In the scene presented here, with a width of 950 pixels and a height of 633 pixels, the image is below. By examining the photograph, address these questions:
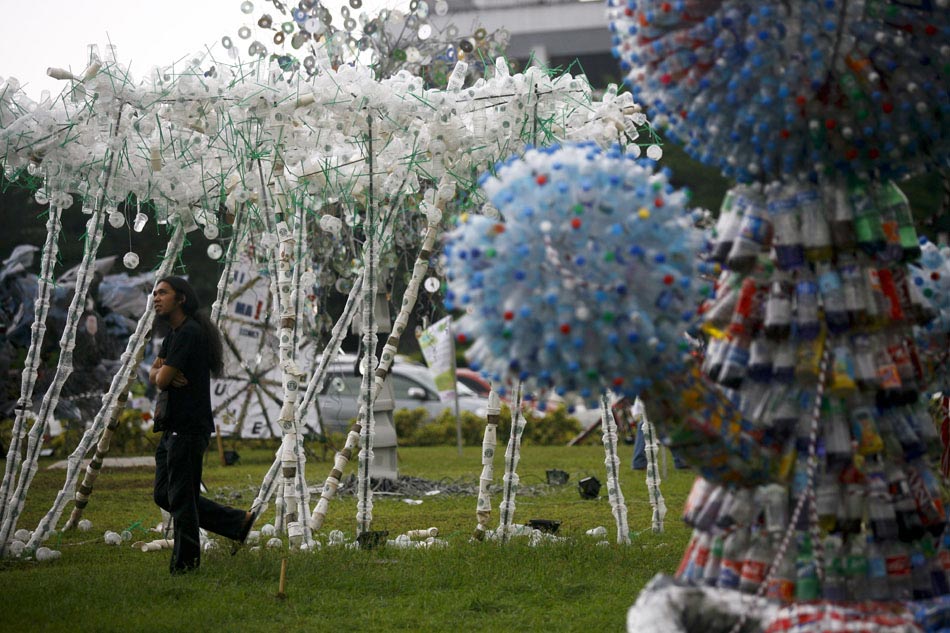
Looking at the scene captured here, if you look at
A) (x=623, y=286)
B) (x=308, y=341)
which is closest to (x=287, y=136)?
(x=623, y=286)

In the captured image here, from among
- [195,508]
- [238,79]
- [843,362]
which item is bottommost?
[195,508]

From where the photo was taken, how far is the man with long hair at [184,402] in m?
5.83

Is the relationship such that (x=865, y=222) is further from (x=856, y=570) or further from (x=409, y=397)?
(x=409, y=397)

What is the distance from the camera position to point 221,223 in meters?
7.90

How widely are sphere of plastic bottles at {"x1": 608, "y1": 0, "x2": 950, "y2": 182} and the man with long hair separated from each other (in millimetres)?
3864

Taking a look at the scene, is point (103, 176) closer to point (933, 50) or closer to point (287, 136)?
point (287, 136)

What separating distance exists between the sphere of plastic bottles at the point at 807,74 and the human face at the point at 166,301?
13.0 ft

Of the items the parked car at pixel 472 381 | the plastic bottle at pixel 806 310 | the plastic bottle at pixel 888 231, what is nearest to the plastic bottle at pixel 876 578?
the plastic bottle at pixel 806 310

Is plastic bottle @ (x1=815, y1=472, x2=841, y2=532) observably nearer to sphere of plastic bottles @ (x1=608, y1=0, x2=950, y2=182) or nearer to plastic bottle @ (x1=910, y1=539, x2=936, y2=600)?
plastic bottle @ (x1=910, y1=539, x2=936, y2=600)

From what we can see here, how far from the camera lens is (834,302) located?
2473 mm

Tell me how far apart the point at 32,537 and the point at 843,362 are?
5.84 metres

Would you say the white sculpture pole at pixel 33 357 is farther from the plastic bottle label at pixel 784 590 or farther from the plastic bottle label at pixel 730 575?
the plastic bottle label at pixel 784 590

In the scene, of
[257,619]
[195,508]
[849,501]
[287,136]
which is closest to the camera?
[849,501]

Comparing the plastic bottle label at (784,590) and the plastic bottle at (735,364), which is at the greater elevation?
the plastic bottle at (735,364)
